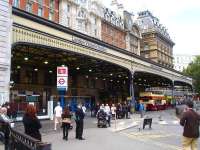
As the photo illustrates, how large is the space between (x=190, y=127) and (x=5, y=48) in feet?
47.6

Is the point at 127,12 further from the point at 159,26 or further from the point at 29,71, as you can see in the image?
the point at 29,71

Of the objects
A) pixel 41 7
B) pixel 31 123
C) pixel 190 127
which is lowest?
pixel 190 127

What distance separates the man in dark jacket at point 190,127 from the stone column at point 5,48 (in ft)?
43.8

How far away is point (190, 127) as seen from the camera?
35.0 ft

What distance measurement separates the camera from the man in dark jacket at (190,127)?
10625mm

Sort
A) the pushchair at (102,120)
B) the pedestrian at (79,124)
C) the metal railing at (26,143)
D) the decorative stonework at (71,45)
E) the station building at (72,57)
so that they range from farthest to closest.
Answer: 1. the pushchair at (102,120)
2. the station building at (72,57)
3. the decorative stonework at (71,45)
4. the pedestrian at (79,124)
5. the metal railing at (26,143)

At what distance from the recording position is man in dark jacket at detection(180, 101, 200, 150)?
1062 cm

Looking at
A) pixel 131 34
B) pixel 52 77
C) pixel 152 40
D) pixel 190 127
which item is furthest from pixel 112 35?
pixel 190 127

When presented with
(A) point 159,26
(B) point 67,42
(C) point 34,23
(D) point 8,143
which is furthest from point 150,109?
(A) point 159,26

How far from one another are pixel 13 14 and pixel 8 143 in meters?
12.9

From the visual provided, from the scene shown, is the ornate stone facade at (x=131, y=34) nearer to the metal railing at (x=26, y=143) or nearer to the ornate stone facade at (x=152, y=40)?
the ornate stone facade at (x=152, y=40)

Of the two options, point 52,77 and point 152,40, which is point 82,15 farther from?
point 152,40

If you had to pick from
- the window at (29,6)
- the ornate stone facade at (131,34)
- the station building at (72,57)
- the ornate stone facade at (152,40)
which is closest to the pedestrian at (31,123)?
the station building at (72,57)

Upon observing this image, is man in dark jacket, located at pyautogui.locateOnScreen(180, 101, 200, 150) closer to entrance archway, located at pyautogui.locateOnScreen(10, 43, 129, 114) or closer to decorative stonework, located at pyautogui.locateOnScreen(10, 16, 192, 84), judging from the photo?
decorative stonework, located at pyautogui.locateOnScreen(10, 16, 192, 84)
